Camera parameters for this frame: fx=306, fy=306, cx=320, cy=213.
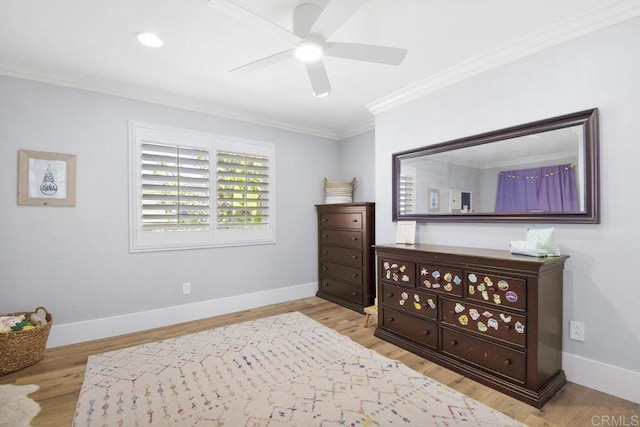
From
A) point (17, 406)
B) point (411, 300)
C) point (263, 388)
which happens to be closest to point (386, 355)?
point (411, 300)

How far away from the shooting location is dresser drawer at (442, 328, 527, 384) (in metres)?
1.94

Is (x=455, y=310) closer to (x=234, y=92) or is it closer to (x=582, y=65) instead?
(x=582, y=65)

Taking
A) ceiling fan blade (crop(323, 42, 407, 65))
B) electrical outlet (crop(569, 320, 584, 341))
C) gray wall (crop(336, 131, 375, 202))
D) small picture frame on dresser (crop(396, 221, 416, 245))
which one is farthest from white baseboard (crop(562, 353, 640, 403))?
gray wall (crop(336, 131, 375, 202))

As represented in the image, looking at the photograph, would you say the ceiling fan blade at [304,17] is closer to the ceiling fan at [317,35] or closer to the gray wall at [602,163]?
the ceiling fan at [317,35]

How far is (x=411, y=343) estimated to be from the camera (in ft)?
8.45

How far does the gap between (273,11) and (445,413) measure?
2618 mm

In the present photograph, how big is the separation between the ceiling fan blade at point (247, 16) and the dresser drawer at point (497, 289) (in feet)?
6.52

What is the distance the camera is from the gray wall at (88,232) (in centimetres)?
260

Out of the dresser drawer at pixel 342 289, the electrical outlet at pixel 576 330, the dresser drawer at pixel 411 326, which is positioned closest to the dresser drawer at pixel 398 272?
the dresser drawer at pixel 411 326

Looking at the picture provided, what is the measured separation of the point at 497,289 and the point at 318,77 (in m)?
1.87

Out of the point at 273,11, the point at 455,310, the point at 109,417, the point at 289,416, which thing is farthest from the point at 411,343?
the point at 273,11

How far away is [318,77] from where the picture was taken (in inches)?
83.1

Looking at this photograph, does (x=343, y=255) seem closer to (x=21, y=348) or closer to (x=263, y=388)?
(x=263, y=388)

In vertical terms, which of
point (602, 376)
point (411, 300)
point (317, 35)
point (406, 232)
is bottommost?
point (602, 376)
